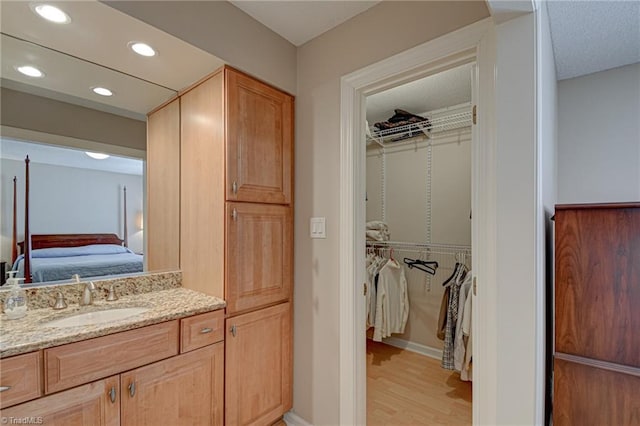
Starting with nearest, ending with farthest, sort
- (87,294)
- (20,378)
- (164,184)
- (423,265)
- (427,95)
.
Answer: (20,378)
(87,294)
(164,184)
(427,95)
(423,265)

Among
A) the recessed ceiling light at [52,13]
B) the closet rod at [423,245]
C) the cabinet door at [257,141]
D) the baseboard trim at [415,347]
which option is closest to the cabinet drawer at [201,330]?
the cabinet door at [257,141]

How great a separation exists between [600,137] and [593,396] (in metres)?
1.93

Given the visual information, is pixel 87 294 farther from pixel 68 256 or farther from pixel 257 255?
pixel 257 255

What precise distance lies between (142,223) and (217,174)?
0.71m

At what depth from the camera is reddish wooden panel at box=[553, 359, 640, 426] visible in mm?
1111

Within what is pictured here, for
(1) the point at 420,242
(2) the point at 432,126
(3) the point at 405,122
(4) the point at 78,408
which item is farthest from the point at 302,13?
(1) the point at 420,242

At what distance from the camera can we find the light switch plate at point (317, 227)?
1846 mm

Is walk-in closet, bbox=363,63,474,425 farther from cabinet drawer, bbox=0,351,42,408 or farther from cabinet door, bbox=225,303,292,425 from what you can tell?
cabinet drawer, bbox=0,351,42,408

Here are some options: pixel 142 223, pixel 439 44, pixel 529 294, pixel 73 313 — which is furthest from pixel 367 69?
pixel 73 313

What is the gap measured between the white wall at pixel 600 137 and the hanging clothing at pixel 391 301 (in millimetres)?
1476

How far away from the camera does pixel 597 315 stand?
1.17 m

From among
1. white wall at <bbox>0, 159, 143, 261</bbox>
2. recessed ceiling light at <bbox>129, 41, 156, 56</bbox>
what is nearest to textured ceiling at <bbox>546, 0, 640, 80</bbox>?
recessed ceiling light at <bbox>129, 41, 156, 56</bbox>

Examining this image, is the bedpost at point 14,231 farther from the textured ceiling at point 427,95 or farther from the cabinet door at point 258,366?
the textured ceiling at point 427,95

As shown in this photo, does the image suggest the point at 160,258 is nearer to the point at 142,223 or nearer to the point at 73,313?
the point at 142,223
